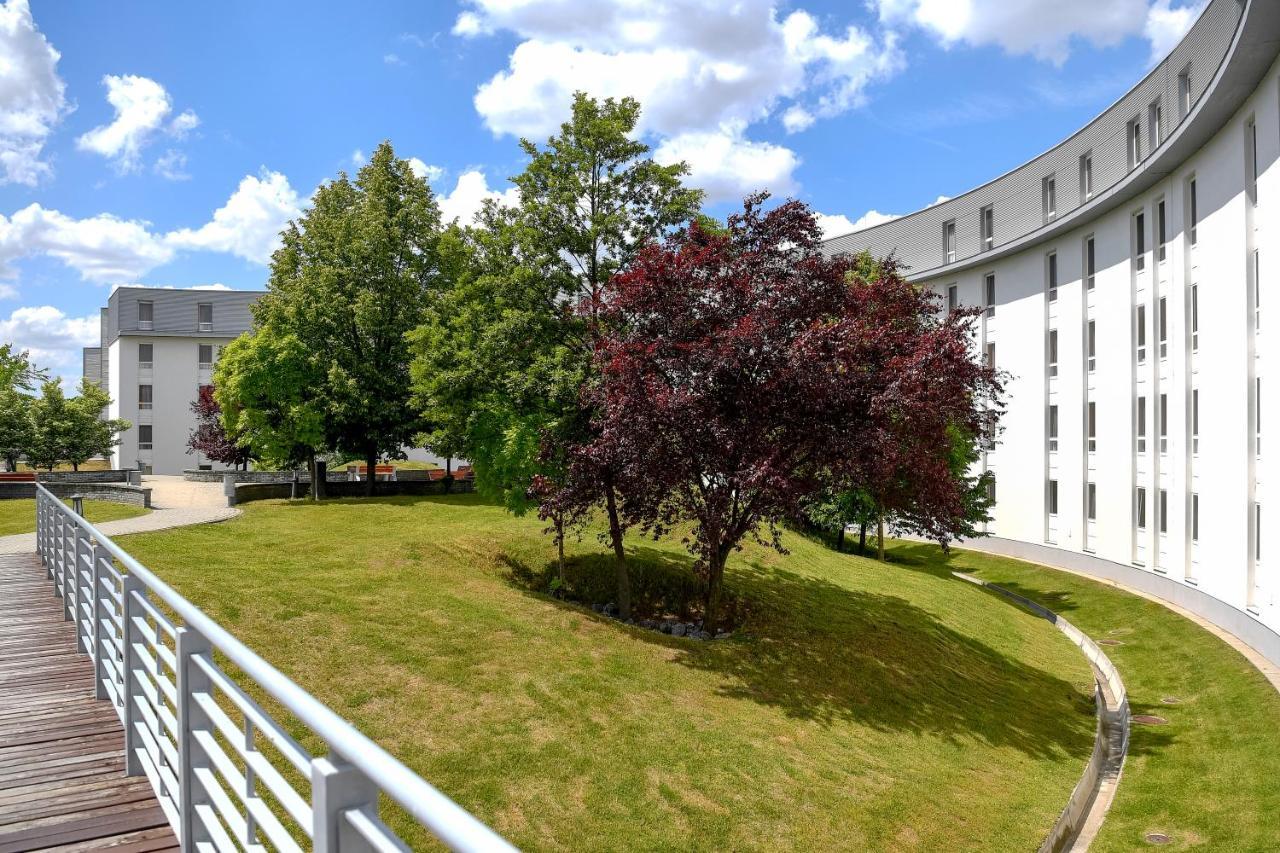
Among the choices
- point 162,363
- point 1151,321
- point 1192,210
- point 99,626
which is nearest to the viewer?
point 99,626

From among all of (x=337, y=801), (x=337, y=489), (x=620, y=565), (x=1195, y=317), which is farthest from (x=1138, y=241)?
(x=337, y=489)

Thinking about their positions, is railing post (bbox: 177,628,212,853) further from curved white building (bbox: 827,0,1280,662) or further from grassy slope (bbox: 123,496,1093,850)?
curved white building (bbox: 827,0,1280,662)

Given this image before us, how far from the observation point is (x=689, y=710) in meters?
13.5

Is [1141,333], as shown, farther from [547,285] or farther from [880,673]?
[547,285]

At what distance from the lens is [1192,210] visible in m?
26.0

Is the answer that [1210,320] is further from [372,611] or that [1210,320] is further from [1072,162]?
[372,611]

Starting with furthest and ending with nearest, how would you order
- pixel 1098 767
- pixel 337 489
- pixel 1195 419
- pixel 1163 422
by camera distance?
1. pixel 337 489
2. pixel 1163 422
3. pixel 1195 419
4. pixel 1098 767

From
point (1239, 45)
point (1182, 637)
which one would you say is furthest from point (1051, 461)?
point (1239, 45)

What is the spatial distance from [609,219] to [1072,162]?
2295cm

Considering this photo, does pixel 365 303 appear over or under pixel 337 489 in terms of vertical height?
over

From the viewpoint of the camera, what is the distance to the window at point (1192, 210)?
25.7m

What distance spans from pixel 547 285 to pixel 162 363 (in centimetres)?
5430

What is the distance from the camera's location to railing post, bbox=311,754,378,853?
95.0 inches

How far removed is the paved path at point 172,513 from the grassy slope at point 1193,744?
22.6m
